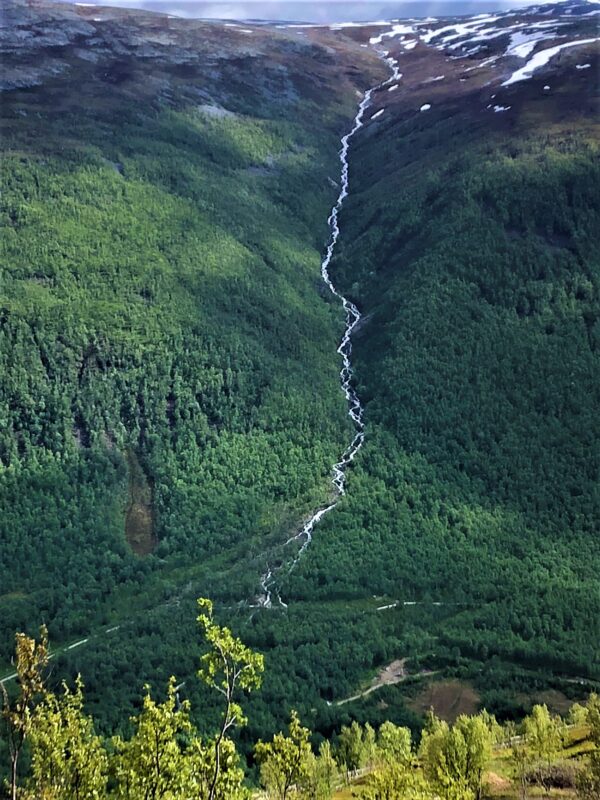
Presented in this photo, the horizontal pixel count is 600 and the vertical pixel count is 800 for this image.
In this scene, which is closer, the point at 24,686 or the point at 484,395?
the point at 24,686

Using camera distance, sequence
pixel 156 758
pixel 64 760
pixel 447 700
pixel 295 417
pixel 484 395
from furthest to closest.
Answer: pixel 484 395, pixel 295 417, pixel 447 700, pixel 64 760, pixel 156 758

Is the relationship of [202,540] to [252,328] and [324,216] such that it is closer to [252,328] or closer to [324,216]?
[252,328]

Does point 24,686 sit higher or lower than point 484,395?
higher

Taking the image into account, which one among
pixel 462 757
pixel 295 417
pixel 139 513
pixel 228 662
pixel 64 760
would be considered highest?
pixel 228 662

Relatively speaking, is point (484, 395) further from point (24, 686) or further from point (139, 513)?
point (24, 686)

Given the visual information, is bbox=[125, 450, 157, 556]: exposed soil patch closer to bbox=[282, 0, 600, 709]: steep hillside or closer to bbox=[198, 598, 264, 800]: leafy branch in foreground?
bbox=[282, 0, 600, 709]: steep hillside

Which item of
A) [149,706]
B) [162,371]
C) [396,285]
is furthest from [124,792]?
[396,285]

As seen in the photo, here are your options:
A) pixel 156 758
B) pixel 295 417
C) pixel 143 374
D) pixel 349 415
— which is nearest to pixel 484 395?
pixel 349 415
